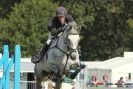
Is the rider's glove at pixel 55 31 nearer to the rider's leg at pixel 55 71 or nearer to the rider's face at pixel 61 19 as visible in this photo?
the rider's face at pixel 61 19

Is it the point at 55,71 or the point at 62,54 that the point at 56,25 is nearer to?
the point at 62,54

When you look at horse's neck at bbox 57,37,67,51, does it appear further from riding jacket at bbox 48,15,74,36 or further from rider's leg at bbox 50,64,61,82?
rider's leg at bbox 50,64,61,82

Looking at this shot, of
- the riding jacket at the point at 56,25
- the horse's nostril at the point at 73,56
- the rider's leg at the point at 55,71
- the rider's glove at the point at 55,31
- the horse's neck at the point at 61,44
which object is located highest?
the riding jacket at the point at 56,25

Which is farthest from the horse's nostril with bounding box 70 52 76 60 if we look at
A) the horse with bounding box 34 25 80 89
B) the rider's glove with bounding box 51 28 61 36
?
the rider's glove with bounding box 51 28 61 36

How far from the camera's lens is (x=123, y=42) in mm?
65625

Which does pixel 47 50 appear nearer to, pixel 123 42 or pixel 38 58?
pixel 38 58

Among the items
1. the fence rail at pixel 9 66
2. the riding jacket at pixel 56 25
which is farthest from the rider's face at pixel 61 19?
the fence rail at pixel 9 66

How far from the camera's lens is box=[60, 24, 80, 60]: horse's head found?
1238cm

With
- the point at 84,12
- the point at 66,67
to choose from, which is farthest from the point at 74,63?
the point at 84,12

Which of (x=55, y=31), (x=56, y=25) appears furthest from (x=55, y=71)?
(x=56, y=25)

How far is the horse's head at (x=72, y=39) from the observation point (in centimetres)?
1238

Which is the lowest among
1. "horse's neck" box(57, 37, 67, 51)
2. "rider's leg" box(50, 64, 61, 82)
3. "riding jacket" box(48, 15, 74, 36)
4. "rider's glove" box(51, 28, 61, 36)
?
"rider's leg" box(50, 64, 61, 82)

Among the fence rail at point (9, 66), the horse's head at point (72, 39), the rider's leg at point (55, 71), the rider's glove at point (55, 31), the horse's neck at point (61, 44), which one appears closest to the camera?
the fence rail at point (9, 66)

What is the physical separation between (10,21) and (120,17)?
61.3 feet
